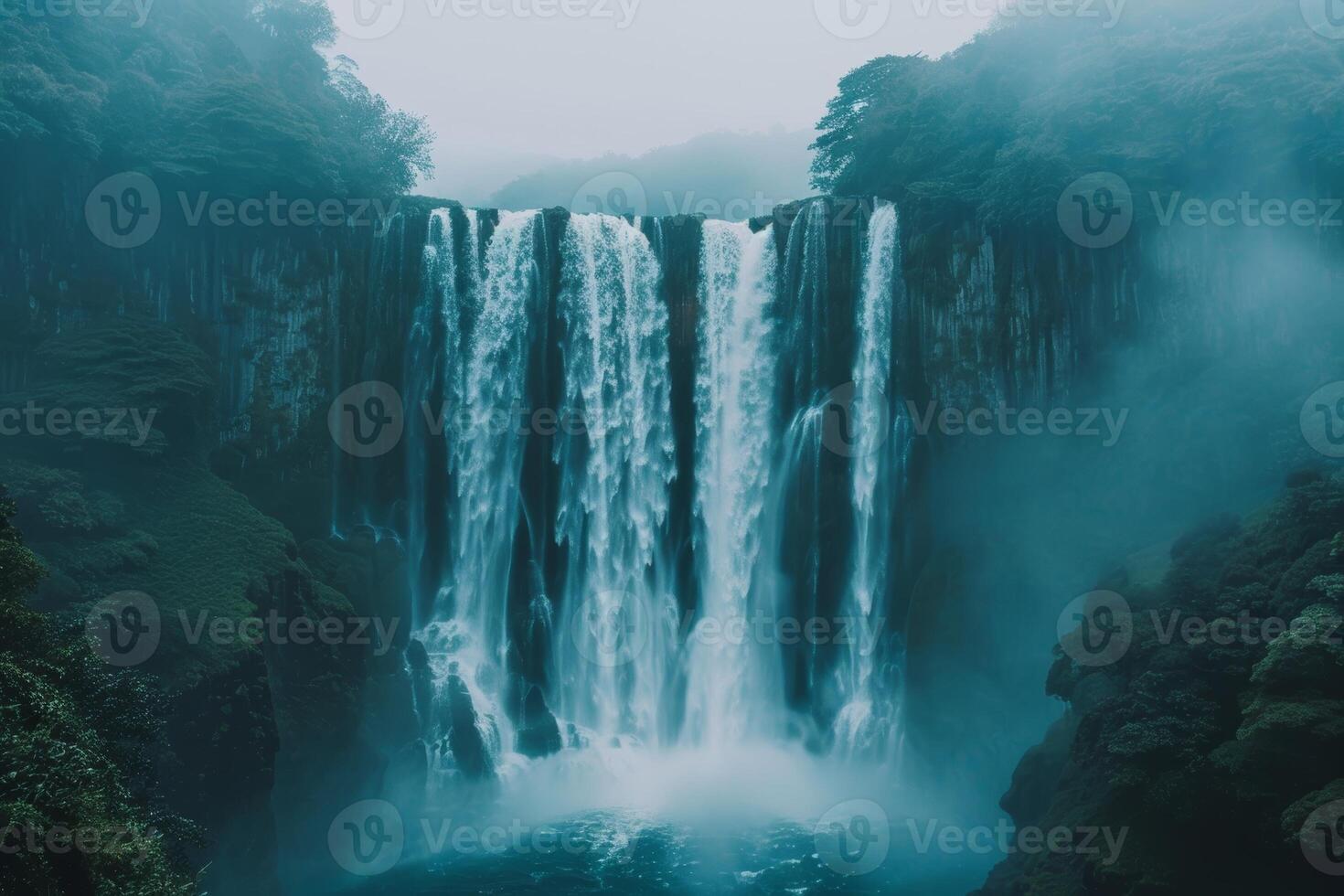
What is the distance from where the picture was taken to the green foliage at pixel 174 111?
89.8ft

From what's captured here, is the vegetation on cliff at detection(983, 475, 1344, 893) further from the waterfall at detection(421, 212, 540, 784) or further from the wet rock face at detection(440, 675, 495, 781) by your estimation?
the waterfall at detection(421, 212, 540, 784)

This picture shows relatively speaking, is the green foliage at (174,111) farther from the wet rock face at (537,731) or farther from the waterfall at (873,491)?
the wet rock face at (537,731)

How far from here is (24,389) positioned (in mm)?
25812

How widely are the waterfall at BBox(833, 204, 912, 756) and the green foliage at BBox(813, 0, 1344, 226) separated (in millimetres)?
2771

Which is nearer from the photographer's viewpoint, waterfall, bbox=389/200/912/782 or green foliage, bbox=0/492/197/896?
green foliage, bbox=0/492/197/896

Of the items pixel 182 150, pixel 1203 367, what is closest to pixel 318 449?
pixel 182 150

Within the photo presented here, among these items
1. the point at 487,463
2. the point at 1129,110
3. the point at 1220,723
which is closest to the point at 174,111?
the point at 487,463

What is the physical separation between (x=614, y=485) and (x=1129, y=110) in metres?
20.6

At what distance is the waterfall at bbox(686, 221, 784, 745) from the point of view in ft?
100

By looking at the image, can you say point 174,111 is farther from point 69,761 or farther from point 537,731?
point 69,761

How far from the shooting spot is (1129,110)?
2962 cm

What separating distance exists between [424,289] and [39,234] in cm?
1149

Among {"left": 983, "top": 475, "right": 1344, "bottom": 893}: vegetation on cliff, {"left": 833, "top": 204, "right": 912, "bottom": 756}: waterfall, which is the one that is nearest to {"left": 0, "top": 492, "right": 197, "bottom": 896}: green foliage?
{"left": 983, "top": 475, "right": 1344, "bottom": 893}: vegetation on cliff

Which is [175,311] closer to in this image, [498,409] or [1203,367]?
[498,409]
